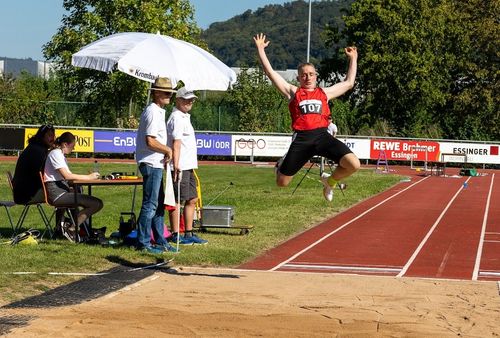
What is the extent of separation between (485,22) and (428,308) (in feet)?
159

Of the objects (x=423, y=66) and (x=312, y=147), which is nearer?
(x=312, y=147)

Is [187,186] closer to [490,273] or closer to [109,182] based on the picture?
[109,182]

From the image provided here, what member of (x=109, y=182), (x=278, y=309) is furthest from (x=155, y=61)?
(x=278, y=309)

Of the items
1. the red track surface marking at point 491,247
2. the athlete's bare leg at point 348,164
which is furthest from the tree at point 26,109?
the athlete's bare leg at point 348,164

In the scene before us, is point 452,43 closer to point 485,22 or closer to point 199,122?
point 485,22

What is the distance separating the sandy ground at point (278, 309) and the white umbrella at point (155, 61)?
2986 millimetres

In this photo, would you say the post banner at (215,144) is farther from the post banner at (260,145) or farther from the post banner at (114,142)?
the post banner at (114,142)

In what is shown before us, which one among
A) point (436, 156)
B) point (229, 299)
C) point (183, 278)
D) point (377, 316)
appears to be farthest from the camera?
point (436, 156)

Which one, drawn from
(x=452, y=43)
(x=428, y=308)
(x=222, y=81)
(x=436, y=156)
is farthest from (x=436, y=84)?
(x=428, y=308)

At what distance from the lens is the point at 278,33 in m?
181

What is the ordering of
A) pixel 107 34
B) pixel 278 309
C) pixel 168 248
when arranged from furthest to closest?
pixel 107 34 → pixel 168 248 → pixel 278 309

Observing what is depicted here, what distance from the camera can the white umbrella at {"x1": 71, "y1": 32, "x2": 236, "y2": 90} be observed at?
41.3ft

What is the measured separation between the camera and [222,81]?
42.9ft

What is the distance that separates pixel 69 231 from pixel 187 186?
1.58m
